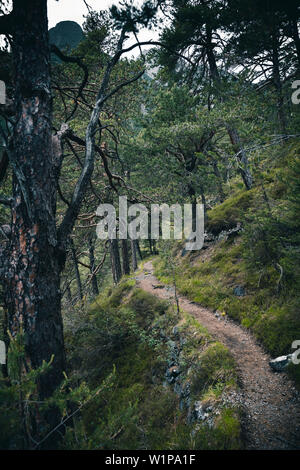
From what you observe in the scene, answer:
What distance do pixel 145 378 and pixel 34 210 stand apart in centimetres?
614

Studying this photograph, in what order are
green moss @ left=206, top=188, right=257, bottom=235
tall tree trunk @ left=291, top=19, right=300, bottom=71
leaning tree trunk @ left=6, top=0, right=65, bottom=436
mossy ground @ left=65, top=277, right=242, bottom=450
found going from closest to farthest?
mossy ground @ left=65, top=277, right=242, bottom=450 < leaning tree trunk @ left=6, top=0, right=65, bottom=436 < tall tree trunk @ left=291, top=19, right=300, bottom=71 < green moss @ left=206, top=188, right=257, bottom=235

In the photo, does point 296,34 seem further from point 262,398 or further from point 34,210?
point 262,398

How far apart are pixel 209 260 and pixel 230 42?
396 inches

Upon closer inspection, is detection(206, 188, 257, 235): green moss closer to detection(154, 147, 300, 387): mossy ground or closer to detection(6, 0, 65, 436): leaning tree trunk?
detection(154, 147, 300, 387): mossy ground

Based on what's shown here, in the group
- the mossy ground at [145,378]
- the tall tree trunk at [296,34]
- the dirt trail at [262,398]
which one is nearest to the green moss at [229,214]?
the mossy ground at [145,378]

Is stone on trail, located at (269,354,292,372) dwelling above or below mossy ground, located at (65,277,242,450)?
above

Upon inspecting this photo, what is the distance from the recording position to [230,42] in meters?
10.6

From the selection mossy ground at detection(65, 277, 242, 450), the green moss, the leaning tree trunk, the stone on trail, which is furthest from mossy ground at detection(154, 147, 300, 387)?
the leaning tree trunk

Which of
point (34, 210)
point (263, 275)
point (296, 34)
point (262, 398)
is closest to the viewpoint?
point (34, 210)

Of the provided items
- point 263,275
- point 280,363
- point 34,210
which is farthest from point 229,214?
point 34,210

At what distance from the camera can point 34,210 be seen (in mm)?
2742

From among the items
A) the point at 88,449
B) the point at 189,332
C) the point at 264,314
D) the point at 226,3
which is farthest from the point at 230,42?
the point at 88,449

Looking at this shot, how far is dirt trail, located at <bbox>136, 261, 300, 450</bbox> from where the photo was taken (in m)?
3.41

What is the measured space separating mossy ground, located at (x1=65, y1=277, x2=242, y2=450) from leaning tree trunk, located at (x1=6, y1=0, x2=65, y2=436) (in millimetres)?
563
